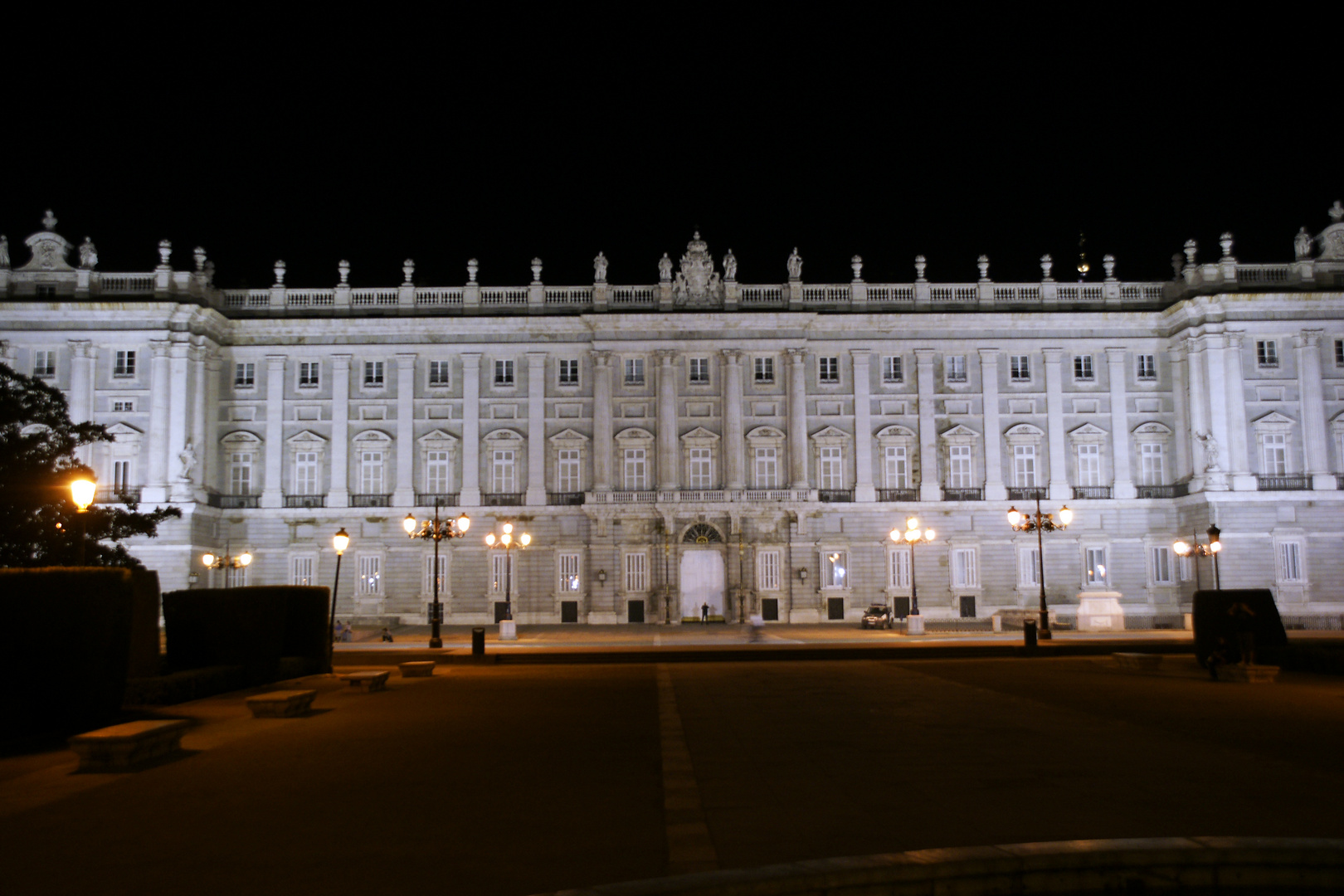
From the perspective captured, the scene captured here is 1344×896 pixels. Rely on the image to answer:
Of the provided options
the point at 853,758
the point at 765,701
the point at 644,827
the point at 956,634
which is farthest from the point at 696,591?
the point at 644,827

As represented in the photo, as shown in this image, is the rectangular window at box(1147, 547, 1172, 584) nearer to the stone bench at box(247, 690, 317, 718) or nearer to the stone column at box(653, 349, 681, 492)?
the stone column at box(653, 349, 681, 492)

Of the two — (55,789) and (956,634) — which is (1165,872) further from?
(956,634)

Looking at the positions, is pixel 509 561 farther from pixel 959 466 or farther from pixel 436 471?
pixel 959 466

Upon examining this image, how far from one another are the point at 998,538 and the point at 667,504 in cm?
1615

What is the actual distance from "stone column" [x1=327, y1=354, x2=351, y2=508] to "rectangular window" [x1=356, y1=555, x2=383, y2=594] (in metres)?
3.28

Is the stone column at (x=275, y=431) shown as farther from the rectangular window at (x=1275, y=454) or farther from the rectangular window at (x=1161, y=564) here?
the rectangular window at (x=1275, y=454)

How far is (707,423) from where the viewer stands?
54.7m

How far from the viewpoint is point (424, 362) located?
182ft

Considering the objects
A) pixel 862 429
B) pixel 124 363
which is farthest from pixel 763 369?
pixel 124 363

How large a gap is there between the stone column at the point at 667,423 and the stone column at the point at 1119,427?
2149 centimetres

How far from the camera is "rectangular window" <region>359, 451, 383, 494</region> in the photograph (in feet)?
180

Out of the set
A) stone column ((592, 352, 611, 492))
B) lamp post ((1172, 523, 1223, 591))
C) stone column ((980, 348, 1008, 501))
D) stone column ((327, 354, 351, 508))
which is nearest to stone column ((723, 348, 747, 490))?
stone column ((592, 352, 611, 492))

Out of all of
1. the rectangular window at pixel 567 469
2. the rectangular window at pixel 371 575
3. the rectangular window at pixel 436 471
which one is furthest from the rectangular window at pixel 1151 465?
the rectangular window at pixel 371 575

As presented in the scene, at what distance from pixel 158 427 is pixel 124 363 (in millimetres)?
3842
